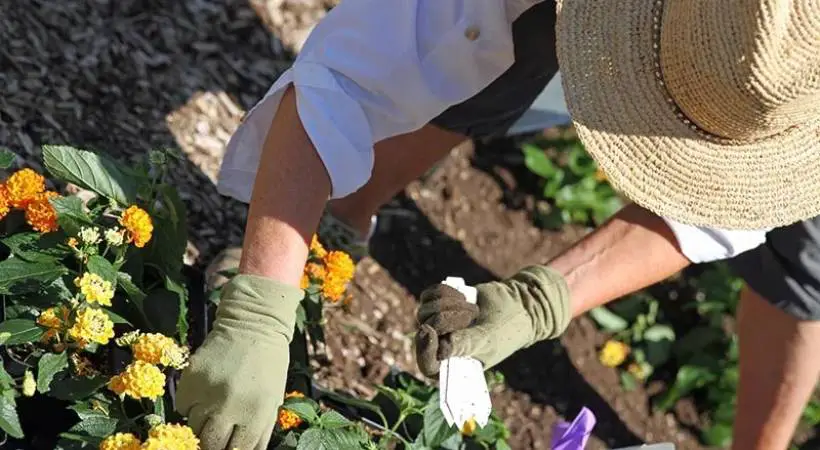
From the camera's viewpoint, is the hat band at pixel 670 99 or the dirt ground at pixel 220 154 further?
the dirt ground at pixel 220 154

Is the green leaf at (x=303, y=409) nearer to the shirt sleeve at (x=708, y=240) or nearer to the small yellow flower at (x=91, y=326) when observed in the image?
the small yellow flower at (x=91, y=326)

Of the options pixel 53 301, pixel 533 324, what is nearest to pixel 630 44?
pixel 533 324

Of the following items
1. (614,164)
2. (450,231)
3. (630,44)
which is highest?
(630,44)

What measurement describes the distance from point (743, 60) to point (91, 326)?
3.12 feet

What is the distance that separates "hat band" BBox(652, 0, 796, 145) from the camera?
58.7 inches

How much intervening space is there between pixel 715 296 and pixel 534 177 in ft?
1.98

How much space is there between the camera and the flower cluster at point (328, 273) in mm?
1854

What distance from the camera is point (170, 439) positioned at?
1435 mm

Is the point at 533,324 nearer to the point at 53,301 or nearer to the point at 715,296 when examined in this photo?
the point at 53,301

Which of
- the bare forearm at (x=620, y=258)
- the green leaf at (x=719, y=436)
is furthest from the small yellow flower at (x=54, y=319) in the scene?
the green leaf at (x=719, y=436)

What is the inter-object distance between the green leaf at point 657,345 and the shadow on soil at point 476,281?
0.20 meters

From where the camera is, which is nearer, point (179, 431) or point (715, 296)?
point (179, 431)

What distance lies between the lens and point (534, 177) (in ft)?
9.91

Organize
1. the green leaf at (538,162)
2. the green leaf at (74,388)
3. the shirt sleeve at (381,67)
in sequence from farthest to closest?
the green leaf at (538,162) → the shirt sleeve at (381,67) → the green leaf at (74,388)
